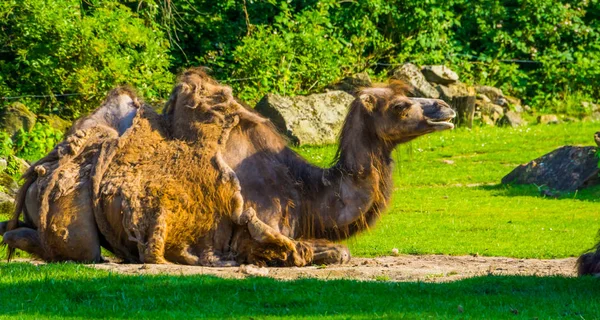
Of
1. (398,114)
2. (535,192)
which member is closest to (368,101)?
(398,114)

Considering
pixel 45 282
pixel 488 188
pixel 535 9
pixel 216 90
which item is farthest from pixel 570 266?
pixel 535 9

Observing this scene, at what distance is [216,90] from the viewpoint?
11.4 meters

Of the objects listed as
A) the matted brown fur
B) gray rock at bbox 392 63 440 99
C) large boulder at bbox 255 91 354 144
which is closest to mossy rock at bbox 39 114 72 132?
large boulder at bbox 255 91 354 144

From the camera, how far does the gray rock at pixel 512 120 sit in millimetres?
25031

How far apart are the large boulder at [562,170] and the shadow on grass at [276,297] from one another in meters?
8.69

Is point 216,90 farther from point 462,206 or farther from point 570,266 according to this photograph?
point 462,206

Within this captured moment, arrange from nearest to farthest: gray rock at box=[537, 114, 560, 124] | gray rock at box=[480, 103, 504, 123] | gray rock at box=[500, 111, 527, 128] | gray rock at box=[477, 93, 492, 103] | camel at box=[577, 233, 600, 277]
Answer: camel at box=[577, 233, 600, 277] → gray rock at box=[500, 111, 527, 128] → gray rock at box=[480, 103, 504, 123] → gray rock at box=[477, 93, 492, 103] → gray rock at box=[537, 114, 560, 124]

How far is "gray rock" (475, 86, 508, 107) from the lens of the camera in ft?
84.4

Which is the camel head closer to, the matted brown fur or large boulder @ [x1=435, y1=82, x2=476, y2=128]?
the matted brown fur

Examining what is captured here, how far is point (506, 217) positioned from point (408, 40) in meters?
10.4

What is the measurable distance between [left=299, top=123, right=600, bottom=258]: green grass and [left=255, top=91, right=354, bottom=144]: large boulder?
0.40 meters

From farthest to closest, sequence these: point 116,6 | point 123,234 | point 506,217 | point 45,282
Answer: point 116,6
point 506,217
point 123,234
point 45,282

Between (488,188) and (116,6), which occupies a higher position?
(116,6)

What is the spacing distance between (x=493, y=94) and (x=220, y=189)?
52.5 feet
